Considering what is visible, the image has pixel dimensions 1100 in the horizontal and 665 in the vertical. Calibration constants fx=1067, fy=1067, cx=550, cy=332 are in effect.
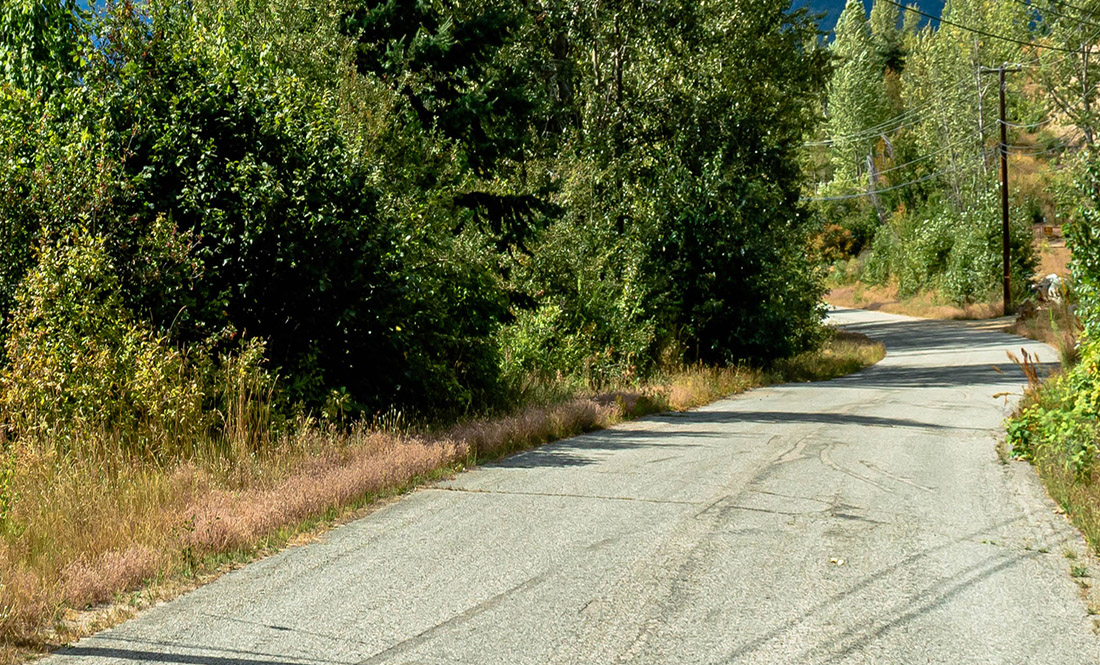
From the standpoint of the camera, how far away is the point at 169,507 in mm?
7535

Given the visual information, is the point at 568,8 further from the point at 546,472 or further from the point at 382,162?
the point at 546,472

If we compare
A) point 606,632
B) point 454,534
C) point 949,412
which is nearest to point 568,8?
point 949,412

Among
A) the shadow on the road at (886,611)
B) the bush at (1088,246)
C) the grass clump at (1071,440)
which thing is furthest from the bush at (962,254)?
the shadow on the road at (886,611)

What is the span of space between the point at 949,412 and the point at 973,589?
11.3 meters

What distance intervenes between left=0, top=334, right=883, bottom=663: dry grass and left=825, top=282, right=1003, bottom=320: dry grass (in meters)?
26.9

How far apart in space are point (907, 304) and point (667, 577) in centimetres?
5735

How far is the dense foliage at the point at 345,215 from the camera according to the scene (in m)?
10.0

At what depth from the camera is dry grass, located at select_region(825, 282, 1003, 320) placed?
49688 mm

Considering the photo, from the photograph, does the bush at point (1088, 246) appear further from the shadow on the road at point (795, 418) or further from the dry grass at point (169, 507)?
the dry grass at point (169, 507)

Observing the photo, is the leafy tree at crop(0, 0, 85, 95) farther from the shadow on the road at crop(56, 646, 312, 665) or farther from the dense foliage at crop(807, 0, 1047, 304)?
the dense foliage at crop(807, 0, 1047, 304)

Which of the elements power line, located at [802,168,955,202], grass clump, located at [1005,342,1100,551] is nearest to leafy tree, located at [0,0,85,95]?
grass clump, located at [1005,342,1100,551]

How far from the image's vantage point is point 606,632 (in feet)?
17.8

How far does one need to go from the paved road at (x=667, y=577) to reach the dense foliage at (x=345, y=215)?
110 inches

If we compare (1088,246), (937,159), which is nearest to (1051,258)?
(937,159)
